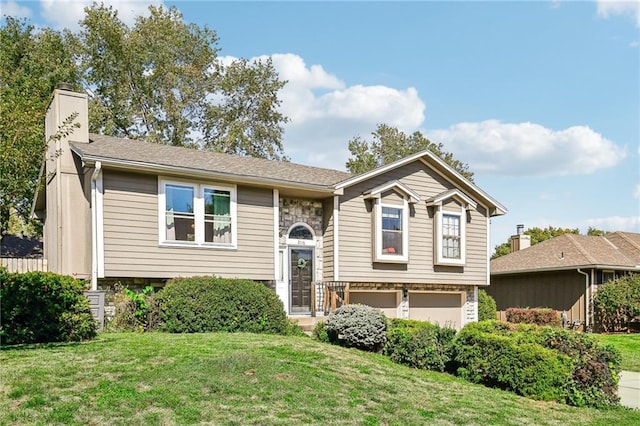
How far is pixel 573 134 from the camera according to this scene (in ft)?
63.8

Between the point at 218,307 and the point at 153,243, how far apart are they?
8.25 feet

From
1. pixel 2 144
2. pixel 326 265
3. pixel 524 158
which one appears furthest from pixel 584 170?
pixel 2 144

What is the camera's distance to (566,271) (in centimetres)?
2359

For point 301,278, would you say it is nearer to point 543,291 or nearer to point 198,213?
point 198,213

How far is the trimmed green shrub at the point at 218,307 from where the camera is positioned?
1212 centimetres

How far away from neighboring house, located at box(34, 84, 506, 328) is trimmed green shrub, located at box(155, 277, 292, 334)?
1.47 meters

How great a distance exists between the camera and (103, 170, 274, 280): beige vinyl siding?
13.1 meters

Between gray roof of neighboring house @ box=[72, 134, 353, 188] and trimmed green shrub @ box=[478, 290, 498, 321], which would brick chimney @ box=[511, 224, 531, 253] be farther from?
gray roof of neighboring house @ box=[72, 134, 353, 188]

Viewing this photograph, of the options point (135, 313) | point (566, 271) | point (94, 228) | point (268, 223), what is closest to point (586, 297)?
point (566, 271)

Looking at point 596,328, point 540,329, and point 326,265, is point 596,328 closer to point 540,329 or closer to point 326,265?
point 326,265

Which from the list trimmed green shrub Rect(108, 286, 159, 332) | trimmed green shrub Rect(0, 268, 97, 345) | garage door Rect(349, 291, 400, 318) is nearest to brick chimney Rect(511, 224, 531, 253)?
garage door Rect(349, 291, 400, 318)

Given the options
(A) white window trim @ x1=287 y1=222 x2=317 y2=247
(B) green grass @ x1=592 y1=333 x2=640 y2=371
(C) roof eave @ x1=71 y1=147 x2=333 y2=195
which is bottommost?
(B) green grass @ x1=592 y1=333 x2=640 y2=371

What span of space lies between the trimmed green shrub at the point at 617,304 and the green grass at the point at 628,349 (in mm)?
2656

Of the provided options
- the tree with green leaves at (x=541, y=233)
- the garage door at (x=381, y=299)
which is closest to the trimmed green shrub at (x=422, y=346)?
the garage door at (x=381, y=299)
